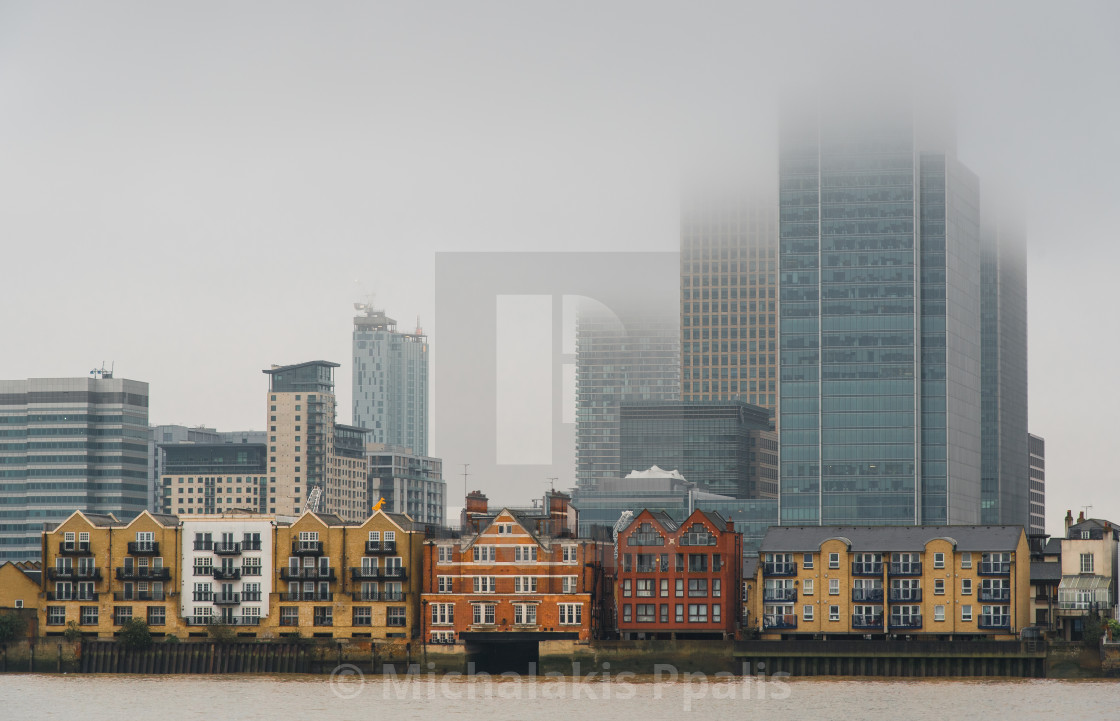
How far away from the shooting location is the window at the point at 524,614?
150m

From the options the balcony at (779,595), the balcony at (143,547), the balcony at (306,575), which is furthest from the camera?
the balcony at (143,547)

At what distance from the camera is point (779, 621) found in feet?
497

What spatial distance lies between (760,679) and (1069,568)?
29.6 meters

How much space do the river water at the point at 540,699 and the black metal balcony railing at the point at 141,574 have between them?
41.8 feet

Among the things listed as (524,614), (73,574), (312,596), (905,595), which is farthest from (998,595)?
(73,574)

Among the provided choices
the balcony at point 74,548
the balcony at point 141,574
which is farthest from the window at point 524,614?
the balcony at point 74,548

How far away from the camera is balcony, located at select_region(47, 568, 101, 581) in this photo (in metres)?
157

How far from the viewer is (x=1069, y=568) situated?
150625 millimetres

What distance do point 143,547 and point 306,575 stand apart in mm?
14497

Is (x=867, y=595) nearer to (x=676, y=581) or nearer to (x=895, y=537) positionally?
(x=895, y=537)

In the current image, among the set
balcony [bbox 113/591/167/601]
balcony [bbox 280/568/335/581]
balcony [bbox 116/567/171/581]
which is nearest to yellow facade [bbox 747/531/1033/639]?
balcony [bbox 280/568/335/581]

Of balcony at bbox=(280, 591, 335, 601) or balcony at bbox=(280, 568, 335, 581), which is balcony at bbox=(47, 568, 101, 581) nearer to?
balcony at bbox=(280, 568, 335, 581)

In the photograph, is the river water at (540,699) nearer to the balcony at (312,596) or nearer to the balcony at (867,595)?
the balcony at (312,596)

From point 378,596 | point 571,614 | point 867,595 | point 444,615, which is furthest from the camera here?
point 378,596
